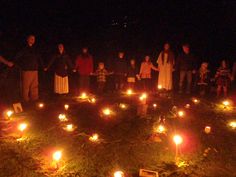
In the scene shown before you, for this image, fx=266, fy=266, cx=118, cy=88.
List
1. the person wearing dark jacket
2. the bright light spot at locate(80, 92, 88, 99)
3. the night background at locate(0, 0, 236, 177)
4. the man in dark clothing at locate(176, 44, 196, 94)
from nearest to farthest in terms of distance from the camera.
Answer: the night background at locate(0, 0, 236, 177), the person wearing dark jacket, the bright light spot at locate(80, 92, 88, 99), the man in dark clothing at locate(176, 44, 196, 94)

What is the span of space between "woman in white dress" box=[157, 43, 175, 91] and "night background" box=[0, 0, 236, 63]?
3.22m

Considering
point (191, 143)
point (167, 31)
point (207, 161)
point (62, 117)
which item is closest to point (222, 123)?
point (191, 143)

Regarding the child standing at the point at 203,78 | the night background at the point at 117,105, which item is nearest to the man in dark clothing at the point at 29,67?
the night background at the point at 117,105

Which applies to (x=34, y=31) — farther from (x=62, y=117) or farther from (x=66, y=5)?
(x=62, y=117)

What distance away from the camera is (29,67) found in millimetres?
9695

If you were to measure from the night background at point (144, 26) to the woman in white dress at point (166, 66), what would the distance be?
322 cm

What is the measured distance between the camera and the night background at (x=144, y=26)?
14.5m

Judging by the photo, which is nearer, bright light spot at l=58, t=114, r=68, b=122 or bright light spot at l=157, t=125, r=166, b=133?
bright light spot at l=157, t=125, r=166, b=133

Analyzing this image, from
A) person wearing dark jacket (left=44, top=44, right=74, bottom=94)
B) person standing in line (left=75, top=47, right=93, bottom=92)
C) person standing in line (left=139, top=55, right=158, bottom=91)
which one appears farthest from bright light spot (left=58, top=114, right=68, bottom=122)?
person standing in line (left=139, top=55, right=158, bottom=91)

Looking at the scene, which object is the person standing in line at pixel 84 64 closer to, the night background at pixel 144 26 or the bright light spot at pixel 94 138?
the night background at pixel 144 26

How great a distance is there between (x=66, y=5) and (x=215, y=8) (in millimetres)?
8280

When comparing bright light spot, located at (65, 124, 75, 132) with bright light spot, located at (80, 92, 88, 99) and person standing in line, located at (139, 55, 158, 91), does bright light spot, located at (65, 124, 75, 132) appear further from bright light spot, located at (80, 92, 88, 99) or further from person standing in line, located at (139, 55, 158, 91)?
person standing in line, located at (139, 55, 158, 91)

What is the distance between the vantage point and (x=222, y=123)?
8.02 meters

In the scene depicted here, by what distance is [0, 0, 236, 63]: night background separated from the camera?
1448 centimetres
